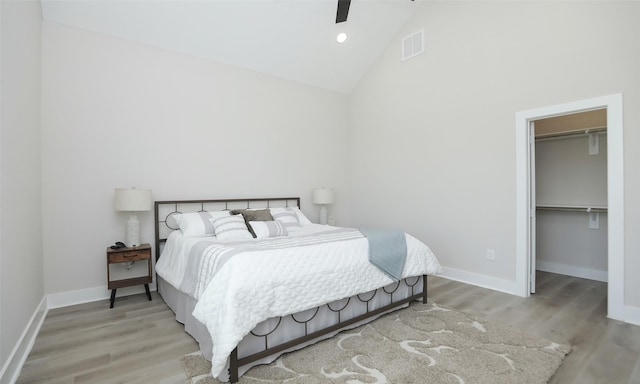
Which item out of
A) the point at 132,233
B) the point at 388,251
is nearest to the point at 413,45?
the point at 388,251

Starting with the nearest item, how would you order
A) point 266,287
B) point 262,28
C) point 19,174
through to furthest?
point 266,287 → point 19,174 → point 262,28

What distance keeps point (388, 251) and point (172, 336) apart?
1.91 meters

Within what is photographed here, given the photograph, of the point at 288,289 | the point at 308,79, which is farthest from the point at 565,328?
the point at 308,79

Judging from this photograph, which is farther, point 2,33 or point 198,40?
point 198,40

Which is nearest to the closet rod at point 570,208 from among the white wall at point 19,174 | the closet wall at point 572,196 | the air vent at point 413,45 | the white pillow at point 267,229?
the closet wall at point 572,196

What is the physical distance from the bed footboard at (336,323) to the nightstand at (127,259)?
188 centimetres

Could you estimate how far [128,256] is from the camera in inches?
126

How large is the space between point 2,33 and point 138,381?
88.3 inches

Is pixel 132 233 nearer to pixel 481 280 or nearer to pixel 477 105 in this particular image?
pixel 481 280

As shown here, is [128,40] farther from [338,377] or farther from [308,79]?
[338,377]

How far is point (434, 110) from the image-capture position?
425cm

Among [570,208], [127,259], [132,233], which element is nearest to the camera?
[127,259]

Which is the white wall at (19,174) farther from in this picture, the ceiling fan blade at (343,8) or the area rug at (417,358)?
the ceiling fan blade at (343,8)

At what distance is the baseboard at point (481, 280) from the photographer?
3.54m
